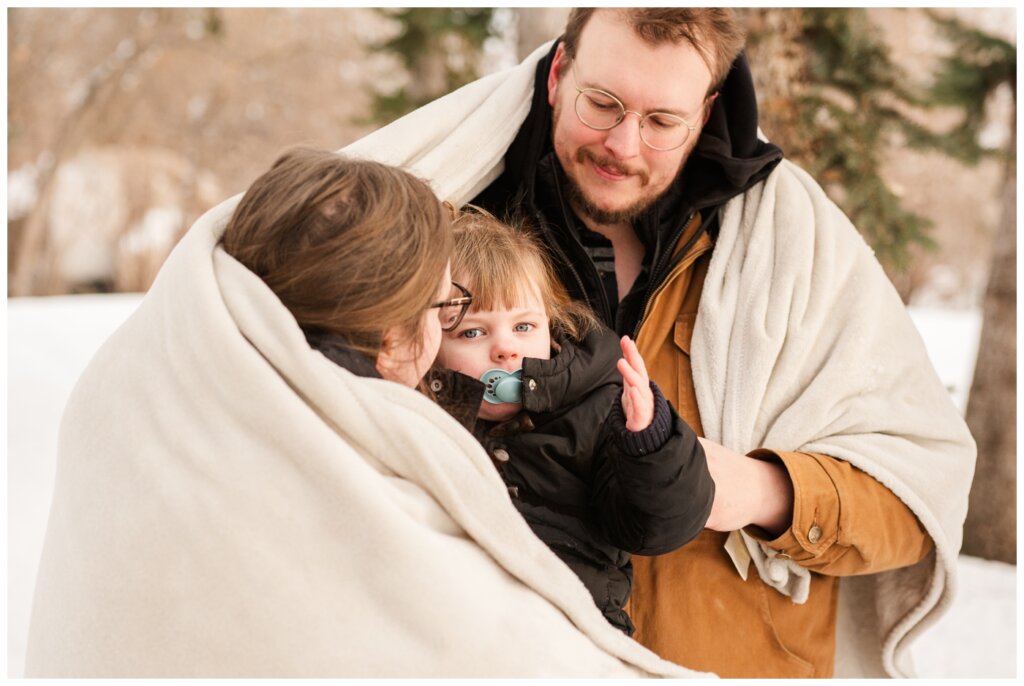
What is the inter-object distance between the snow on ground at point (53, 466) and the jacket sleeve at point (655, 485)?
6.69 feet

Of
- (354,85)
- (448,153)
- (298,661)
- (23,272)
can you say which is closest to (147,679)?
(298,661)

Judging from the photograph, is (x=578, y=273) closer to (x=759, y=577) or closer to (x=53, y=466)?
(x=759, y=577)

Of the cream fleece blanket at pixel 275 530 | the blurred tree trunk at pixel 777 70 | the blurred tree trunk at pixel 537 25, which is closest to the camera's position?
the cream fleece blanket at pixel 275 530

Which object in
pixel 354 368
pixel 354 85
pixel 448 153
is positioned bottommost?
pixel 354 85

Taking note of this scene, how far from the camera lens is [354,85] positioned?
1566cm

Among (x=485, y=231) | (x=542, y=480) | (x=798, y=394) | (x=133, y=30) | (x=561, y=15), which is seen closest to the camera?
(x=542, y=480)

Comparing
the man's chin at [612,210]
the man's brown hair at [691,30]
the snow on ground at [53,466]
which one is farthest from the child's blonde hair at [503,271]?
the snow on ground at [53,466]

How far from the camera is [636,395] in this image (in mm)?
1711

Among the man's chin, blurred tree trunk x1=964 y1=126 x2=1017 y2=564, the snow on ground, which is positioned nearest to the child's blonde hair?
the man's chin

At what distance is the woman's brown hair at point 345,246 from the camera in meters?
1.58

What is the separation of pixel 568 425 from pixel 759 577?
677 millimetres

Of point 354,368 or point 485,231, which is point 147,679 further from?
point 485,231

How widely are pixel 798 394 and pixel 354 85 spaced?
1445cm

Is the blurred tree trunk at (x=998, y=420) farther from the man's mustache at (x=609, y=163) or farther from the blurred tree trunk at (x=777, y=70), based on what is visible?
the man's mustache at (x=609, y=163)
